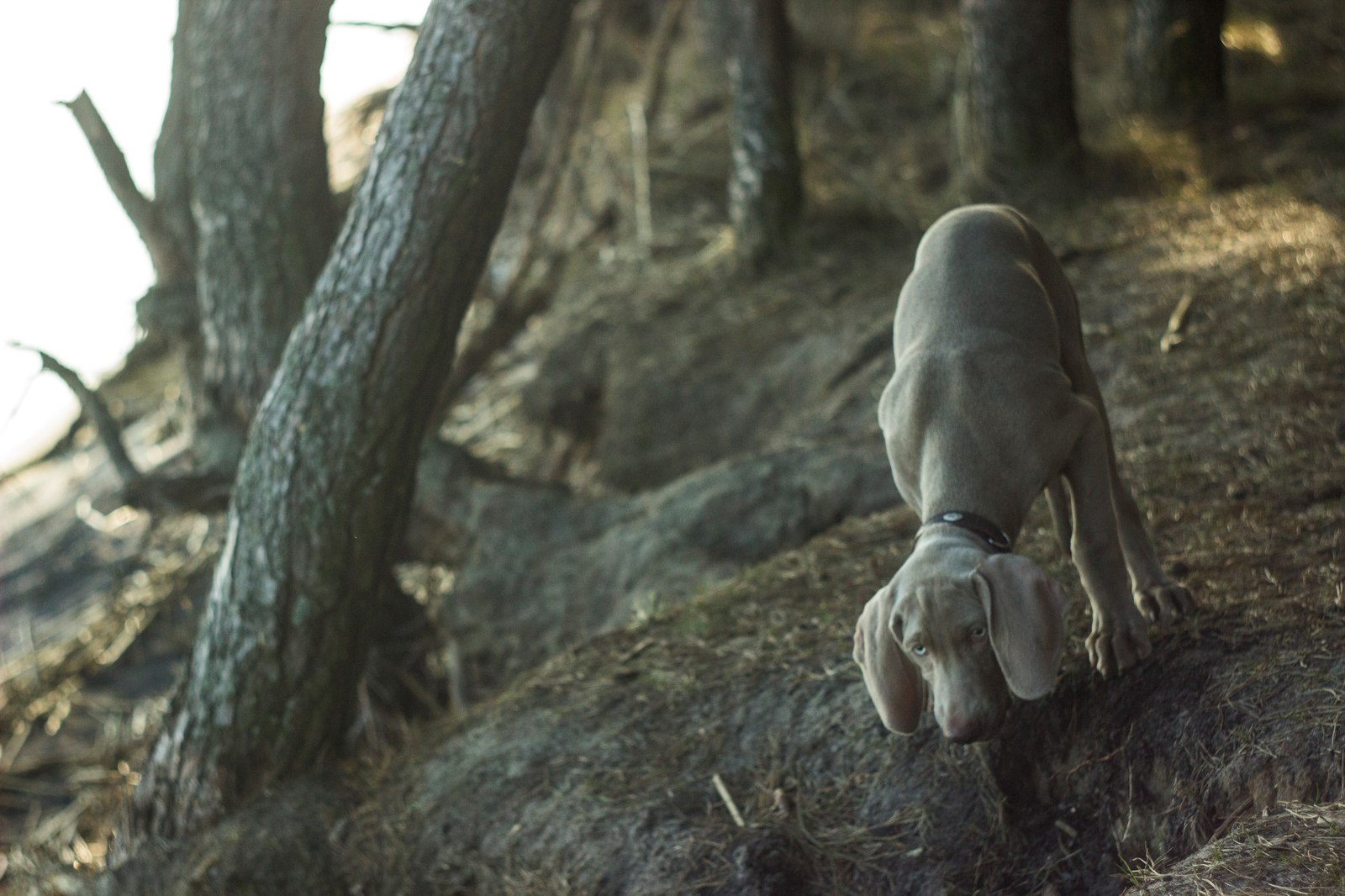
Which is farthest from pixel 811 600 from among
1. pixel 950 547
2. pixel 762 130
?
pixel 762 130

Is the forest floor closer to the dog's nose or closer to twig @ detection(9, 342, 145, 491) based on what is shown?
twig @ detection(9, 342, 145, 491)

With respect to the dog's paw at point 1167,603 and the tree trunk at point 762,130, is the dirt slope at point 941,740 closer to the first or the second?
the dog's paw at point 1167,603

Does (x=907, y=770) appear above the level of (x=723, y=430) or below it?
below

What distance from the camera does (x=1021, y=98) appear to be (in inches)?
281

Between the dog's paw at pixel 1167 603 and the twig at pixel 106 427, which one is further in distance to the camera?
the twig at pixel 106 427

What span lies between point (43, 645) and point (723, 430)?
14.9 ft

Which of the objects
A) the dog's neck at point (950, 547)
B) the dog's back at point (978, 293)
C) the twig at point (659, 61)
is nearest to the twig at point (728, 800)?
the dog's neck at point (950, 547)

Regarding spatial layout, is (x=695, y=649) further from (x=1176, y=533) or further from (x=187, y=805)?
(x=187, y=805)

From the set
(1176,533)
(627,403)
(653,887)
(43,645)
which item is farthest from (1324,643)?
(43,645)

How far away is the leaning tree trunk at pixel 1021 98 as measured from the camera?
700 cm

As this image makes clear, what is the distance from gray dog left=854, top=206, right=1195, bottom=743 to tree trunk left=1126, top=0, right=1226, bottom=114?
4338 millimetres

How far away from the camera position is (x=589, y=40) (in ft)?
28.1

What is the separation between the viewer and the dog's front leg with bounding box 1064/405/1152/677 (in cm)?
342

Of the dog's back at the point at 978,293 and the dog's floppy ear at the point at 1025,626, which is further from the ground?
the dog's back at the point at 978,293
